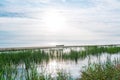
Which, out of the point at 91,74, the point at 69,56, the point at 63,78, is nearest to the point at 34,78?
the point at 63,78

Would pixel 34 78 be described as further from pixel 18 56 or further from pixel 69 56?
pixel 69 56

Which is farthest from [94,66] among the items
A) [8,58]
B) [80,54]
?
[80,54]

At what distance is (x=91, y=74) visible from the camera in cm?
1364

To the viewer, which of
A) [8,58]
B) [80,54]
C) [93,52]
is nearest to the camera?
[8,58]

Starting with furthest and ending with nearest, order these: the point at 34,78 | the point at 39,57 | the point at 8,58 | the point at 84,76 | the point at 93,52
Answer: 1. the point at 93,52
2. the point at 39,57
3. the point at 8,58
4. the point at 84,76
5. the point at 34,78

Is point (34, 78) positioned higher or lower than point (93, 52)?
higher

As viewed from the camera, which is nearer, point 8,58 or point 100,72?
point 100,72

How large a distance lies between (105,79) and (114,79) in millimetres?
652

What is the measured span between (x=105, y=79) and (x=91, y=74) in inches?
28.6

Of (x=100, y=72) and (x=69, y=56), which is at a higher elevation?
(x=100, y=72)

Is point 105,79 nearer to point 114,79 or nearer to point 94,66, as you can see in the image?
point 114,79

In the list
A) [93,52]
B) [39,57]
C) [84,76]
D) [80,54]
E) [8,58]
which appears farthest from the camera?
[93,52]

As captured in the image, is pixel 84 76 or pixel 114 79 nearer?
pixel 114 79

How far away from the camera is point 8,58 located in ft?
89.4
